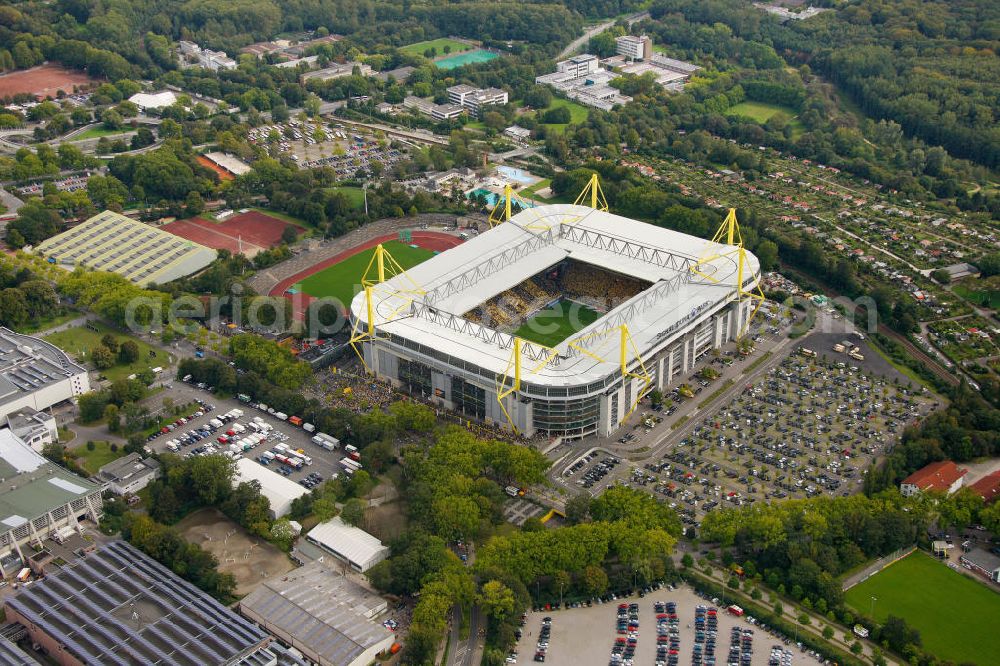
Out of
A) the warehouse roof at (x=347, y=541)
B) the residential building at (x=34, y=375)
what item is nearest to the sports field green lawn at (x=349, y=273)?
the residential building at (x=34, y=375)

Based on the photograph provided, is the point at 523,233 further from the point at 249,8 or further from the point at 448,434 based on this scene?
the point at 249,8

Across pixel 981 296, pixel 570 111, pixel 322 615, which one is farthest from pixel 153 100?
pixel 981 296

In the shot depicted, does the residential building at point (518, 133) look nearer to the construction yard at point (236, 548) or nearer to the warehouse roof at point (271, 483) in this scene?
the warehouse roof at point (271, 483)

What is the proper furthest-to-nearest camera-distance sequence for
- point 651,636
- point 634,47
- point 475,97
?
point 634,47, point 475,97, point 651,636

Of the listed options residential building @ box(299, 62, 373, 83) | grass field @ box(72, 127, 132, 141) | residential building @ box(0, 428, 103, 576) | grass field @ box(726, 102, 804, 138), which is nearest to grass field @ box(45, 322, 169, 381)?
residential building @ box(0, 428, 103, 576)

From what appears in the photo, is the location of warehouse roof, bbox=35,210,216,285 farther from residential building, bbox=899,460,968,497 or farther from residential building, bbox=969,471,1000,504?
residential building, bbox=969,471,1000,504

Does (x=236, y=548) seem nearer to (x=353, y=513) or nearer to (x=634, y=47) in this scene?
(x=353, y=513)

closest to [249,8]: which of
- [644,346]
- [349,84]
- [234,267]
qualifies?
[349,84]
